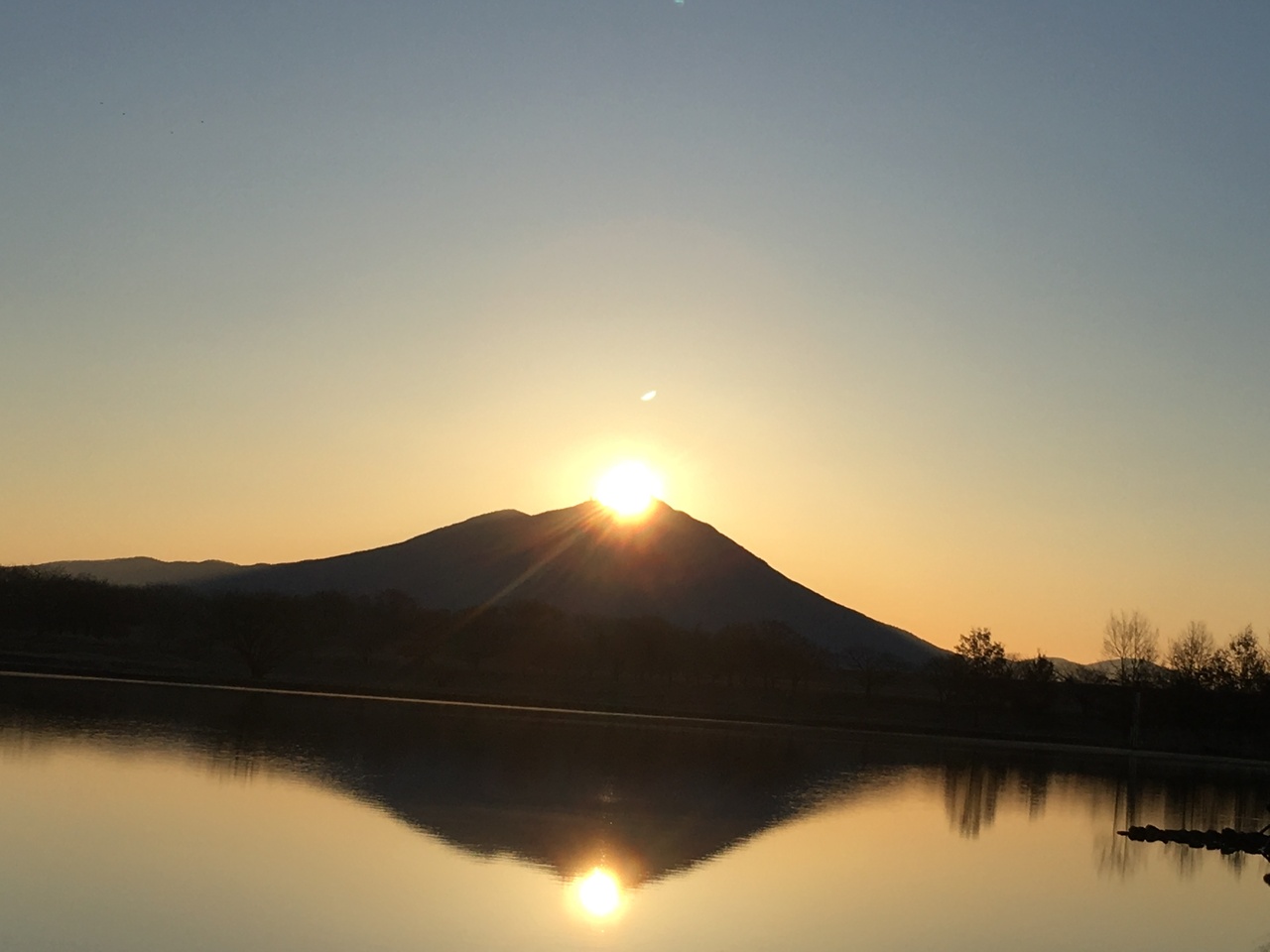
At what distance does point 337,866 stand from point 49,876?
15.6 ft

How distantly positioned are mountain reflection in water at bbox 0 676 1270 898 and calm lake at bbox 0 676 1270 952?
7.3 inches

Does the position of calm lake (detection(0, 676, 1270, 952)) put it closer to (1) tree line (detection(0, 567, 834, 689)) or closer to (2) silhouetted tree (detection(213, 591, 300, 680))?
(2) silhouetted tree (detection(213, 591, 300, 680))

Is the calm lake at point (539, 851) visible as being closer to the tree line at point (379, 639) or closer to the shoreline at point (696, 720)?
the shoreline at point (696, 720)

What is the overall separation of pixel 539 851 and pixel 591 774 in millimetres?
14928

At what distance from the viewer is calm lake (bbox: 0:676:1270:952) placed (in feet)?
64.3

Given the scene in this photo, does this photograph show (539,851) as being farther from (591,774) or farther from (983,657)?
(983,657)

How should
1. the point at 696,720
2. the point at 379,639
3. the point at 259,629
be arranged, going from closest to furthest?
the point at 696,720 < the point at 259,629 < the point at 379,639

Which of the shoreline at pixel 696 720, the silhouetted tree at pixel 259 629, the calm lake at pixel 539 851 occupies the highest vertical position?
the silhouetted tree at pixel 259 629

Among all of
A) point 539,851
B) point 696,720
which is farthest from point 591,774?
point 696,720

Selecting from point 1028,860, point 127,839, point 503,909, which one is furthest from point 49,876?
point 1028,860

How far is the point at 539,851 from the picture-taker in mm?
25656

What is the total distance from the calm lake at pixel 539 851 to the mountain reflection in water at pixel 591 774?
0.60 ft

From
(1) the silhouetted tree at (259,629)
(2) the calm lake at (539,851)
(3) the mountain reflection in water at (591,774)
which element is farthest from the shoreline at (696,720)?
(2) the calm lake at (539,851)

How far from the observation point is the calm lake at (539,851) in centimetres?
1961
